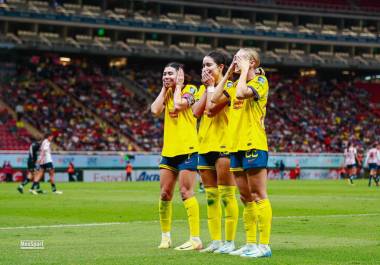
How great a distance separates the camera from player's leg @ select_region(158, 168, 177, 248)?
500 inches

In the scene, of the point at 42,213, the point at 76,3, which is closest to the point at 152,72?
the point at 76,3

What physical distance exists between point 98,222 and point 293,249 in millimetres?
7576

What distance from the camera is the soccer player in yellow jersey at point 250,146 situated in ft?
37.3

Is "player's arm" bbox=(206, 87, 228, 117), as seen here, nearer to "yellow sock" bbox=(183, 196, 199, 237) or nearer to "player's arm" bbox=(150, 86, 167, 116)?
"player's arm" bbox=(150, 86, 167, 116)

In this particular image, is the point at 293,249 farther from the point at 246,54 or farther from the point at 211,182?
the point at 246,54

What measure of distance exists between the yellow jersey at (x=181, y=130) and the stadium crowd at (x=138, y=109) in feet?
156

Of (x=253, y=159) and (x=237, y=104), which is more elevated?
(x=237, y=104)

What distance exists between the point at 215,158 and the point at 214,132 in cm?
41

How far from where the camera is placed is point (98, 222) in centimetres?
1892

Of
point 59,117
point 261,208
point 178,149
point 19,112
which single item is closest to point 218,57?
point 178,149

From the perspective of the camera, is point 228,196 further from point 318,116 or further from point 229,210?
point 318,116

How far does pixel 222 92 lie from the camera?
12.0m

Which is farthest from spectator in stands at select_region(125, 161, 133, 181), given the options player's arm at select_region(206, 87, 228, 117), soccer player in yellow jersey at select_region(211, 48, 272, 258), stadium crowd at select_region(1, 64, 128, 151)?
soccer player in yellow jersey at select_region(211, 48, 272, 258)

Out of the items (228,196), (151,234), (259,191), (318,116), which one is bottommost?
(151,234)
